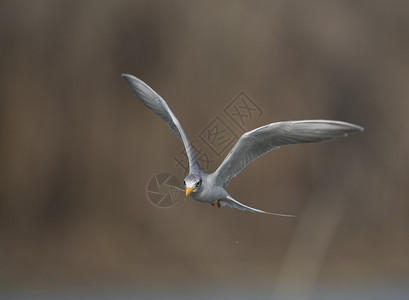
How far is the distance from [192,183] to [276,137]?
56 centimetres

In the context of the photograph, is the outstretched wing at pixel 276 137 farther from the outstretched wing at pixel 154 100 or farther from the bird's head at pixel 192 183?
the outstretched wing at pixel 154 100

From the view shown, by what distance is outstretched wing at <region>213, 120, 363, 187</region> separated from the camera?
393 centimetres

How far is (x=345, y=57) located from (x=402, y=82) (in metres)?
0.87

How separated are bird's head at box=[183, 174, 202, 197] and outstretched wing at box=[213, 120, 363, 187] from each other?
0.26 meters

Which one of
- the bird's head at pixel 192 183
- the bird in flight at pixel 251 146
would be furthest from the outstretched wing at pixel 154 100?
the bird's head at pixel 192 183

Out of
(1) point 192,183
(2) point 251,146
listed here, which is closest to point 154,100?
(2) point 251,146

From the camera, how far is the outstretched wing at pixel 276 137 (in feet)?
12.9

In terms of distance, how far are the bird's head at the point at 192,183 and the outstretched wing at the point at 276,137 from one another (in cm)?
26

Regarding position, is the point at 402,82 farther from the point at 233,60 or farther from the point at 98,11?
the point at 98,11

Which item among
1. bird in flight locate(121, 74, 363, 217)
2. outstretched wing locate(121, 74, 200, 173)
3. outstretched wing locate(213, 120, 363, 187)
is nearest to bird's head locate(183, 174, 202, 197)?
bird in flight locate(121, 74, 363, 217)

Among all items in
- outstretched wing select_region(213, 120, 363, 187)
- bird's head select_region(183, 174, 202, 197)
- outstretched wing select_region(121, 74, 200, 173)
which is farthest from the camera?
outstretched wing select_region(121, 74, 200, 173)

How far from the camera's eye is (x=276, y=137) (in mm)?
4203

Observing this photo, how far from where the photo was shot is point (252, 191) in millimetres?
9445

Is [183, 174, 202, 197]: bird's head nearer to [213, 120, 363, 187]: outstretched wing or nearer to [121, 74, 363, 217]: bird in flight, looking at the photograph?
[121, 74, 363, 217]: bird in flight
